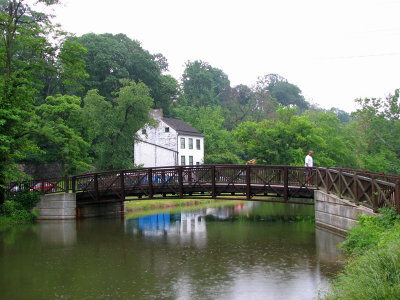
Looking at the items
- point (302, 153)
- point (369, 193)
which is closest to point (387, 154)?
point (302, 153)

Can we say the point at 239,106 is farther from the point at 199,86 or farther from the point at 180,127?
the point at 180,127

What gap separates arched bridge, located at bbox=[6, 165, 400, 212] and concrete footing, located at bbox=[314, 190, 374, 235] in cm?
30

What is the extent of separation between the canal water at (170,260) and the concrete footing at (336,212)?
563 mm

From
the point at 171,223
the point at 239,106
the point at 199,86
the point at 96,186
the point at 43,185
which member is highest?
the point at 199,86

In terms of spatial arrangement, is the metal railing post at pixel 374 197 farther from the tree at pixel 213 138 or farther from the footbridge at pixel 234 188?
the tree at pixel 213 138

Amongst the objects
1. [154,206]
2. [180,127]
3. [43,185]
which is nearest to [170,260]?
[43,185]

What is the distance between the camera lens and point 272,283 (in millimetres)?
12812

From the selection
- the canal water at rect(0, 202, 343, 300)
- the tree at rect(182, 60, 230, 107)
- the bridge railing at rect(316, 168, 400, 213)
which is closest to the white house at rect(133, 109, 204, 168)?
the canal water at rect(0, 202, 343, 300)

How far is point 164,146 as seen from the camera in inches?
2077

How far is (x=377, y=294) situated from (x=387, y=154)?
42.6m

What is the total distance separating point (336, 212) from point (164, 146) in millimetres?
34544

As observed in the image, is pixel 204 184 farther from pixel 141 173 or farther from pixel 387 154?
pixel 387 154

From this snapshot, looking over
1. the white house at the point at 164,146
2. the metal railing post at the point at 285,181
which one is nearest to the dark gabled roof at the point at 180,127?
the white house at the point at 164,146

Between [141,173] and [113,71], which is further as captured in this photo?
[113,71]
